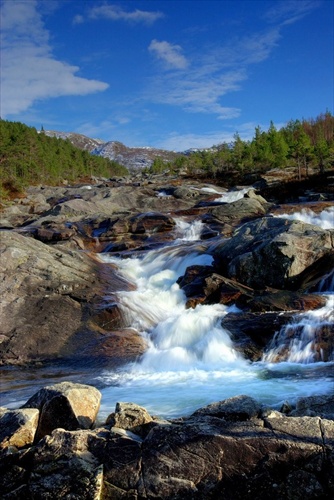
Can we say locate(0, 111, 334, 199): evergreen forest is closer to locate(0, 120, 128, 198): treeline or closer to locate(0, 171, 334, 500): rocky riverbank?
locate(0, 120, 128, 198): treeline

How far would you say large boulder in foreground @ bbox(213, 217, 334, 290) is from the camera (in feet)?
56.0

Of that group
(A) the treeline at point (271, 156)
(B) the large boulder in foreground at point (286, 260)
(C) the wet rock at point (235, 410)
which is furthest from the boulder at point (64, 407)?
(A) the treeline at point (271, 156)

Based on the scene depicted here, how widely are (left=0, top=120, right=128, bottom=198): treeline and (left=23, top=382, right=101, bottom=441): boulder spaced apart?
5003 cm

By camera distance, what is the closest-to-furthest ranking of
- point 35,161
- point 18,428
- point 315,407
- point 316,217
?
point 18,428 < point 315,407 < point 316,217 < point 35,161

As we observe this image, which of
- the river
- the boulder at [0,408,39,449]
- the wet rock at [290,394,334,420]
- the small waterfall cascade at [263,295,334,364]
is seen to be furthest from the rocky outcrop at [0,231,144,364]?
the wet rock at [290,394,334,420]

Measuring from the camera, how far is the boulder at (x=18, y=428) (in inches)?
251

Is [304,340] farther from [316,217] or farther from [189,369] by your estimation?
[316,217]

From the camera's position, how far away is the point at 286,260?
→ 56.4ft

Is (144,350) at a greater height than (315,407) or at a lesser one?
greater

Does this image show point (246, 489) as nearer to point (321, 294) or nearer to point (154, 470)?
point (154, 470)

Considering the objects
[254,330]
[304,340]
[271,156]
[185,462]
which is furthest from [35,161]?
[185,462]

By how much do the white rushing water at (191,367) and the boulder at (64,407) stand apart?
149cm

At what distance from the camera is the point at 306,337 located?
12.9m

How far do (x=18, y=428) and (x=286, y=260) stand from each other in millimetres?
13011
